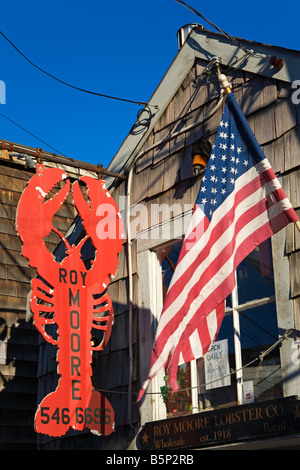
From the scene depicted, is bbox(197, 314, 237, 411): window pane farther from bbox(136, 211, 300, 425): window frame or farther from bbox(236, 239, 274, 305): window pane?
bbox(236, 239, 274, 305): window pane

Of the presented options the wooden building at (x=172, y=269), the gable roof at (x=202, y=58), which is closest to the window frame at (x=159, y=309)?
the wooden building at (x=172, y=269)

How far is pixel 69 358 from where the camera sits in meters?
6.07

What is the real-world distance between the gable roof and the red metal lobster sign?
4.57ft

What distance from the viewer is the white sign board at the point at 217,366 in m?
5.95

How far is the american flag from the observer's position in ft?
17.2

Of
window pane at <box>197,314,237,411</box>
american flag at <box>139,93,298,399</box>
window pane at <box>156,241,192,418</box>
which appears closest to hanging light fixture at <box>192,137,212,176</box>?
american flag at <box>139,93,298,399</box>

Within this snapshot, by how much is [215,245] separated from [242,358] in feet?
3.56

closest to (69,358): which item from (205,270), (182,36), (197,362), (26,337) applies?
(197,362)

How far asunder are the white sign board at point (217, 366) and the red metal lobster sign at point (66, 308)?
93 centimetres

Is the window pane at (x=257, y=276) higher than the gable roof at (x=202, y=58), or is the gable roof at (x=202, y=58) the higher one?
the gable roof at (x=202, y=58)

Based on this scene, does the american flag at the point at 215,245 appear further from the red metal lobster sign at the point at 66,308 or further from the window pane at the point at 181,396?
the red metal lobster sign at the point at 66,308

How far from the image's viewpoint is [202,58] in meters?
7.06

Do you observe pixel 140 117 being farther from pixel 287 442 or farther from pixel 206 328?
pixel 287 442

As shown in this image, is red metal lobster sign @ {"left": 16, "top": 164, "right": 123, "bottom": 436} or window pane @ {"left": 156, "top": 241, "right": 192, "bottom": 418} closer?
red metal lobster sign @ {"left": 16, "top": 164, "right": 123, "bottom": 436}
